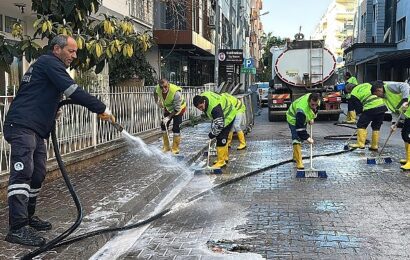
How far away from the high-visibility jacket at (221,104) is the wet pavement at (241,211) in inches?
39.2

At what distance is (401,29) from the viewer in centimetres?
3681

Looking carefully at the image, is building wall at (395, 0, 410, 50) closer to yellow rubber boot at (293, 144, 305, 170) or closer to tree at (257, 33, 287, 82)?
tree at (257, 33, 287, 82)

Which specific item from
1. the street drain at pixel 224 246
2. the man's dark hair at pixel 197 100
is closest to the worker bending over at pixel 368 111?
the man's dark hair at pixel 197 100

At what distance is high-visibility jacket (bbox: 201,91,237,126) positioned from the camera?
29.8 ft

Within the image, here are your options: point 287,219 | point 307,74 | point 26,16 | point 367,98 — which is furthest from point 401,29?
point 287,219

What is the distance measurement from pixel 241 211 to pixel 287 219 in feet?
2.27

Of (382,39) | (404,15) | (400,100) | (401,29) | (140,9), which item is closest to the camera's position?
(400,100)

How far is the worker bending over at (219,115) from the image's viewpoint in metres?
8.98

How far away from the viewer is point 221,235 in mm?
5508

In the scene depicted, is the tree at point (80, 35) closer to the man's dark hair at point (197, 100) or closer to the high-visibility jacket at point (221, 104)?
the man's dark hair at point (197, 100)

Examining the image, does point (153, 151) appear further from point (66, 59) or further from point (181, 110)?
point (66, 59)

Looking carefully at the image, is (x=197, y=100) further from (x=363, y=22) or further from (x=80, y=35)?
(x=363, y=22)

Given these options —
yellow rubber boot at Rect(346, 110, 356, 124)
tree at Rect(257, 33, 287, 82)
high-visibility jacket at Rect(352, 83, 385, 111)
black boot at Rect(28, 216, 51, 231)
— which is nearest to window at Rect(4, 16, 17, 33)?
black boot at Rect(28, 216, 51, 231)

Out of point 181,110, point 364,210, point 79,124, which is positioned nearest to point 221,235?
point 364,210
